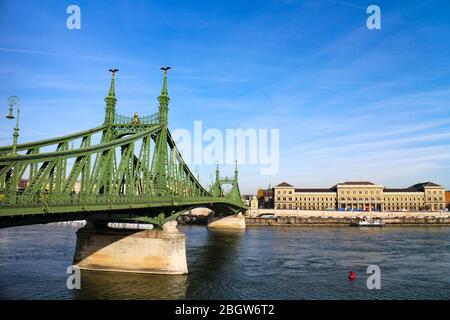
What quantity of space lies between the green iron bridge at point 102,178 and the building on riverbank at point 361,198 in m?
128

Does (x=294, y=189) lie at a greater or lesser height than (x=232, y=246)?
greater

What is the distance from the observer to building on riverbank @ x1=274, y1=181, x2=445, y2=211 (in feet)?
592

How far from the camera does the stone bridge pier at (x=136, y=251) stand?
41.8m

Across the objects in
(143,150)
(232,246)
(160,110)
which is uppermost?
(160,110)

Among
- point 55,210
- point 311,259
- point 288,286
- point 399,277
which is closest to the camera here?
point 55,210

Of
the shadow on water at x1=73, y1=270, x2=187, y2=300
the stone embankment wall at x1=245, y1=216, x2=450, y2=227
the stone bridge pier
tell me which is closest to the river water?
the shadow on water at x1=73, y1=270, x2=187, y2=300

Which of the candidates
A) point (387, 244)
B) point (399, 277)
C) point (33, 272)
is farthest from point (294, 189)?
point (33, 272)

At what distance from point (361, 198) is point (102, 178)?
16686 cm

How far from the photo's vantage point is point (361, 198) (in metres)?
183

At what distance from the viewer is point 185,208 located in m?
52.4

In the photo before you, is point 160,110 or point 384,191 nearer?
point 160,110

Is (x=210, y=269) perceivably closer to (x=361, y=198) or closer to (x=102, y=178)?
(x=102, y=178)
